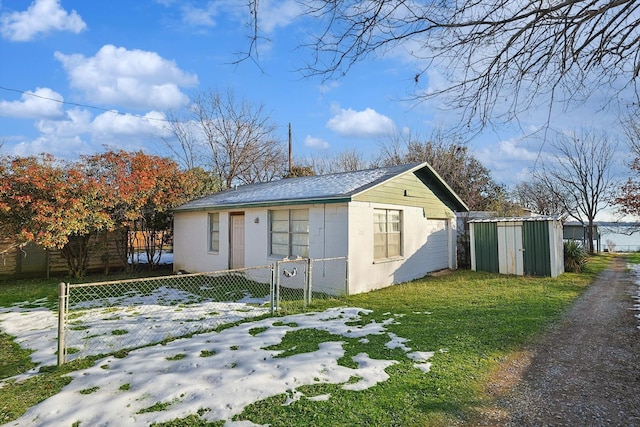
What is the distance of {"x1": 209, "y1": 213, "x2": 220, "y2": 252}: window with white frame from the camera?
12.8 metres

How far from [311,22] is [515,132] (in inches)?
101

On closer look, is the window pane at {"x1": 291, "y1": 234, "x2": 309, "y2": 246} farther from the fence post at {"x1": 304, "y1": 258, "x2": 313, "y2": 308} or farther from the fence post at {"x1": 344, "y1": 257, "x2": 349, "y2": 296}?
the fence post at {"x1": 304, "y1": 258, "x2": 313, "y2": 308}

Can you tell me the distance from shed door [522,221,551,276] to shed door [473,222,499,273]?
964 mm

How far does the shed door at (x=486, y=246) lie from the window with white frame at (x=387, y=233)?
3.84m

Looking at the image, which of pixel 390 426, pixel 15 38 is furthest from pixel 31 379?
pixel 15 38

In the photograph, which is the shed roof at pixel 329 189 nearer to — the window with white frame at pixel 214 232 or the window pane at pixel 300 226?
the window with white frame at pixel 214 232

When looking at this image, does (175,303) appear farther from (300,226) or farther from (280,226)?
(300,226)

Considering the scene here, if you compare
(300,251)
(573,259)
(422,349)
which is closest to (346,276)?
(300,251)

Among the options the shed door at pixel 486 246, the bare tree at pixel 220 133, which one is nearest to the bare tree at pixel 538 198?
the shed door at pixel 486 246

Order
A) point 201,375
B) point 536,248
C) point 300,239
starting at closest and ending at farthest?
point 201,375
point 300,239
point 536,248

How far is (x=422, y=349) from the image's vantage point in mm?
4777

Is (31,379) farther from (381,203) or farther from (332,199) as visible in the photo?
(381,203)

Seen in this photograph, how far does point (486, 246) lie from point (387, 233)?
184 inches

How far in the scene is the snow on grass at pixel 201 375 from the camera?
3.12 meters
